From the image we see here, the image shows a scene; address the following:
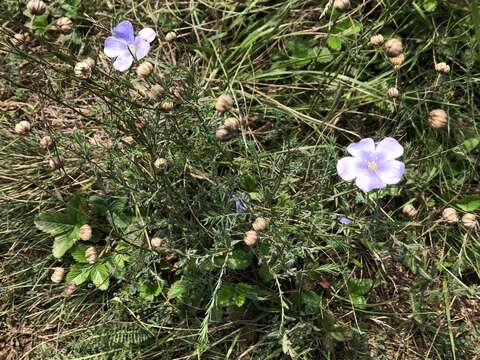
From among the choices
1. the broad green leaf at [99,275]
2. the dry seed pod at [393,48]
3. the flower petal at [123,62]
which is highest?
the dry seed pod at [393,48]

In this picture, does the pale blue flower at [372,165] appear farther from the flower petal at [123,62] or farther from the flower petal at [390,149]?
the flower petal at [123,62]

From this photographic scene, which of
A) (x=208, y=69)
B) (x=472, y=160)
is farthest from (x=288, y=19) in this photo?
(x=472, y=160)

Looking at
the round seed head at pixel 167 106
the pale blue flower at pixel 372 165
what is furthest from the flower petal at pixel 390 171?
the round seed head at pixel 167 106

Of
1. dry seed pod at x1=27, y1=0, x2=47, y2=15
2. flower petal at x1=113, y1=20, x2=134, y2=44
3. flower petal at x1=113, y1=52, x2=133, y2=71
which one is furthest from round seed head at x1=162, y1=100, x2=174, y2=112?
dry seed pod at x1=27, y1=0, x2=47, y2=15

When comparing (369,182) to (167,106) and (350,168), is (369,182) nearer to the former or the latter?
(350,168)

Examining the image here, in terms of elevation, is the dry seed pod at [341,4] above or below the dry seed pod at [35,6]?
above

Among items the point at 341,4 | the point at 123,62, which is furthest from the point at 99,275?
the point at 341,4

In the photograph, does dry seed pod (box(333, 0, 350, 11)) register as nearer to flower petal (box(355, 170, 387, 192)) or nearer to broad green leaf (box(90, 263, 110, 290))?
flower petal (box(355, 170, 387, 192))

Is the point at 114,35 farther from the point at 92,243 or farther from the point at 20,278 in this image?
the point at 20,278
